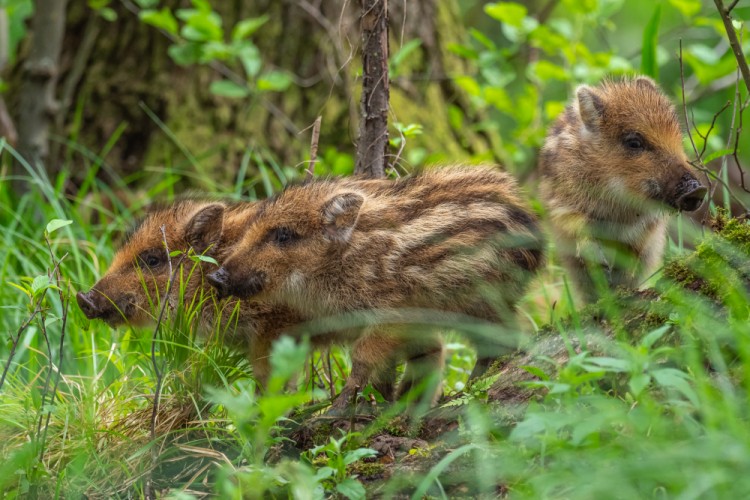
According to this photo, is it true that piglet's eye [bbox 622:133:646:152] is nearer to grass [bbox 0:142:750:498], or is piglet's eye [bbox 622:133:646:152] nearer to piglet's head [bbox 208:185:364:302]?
grass [bbox 0:142:750:498]

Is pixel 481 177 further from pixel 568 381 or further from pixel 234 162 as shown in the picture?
pixel 234 162

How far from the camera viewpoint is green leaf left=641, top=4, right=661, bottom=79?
5.65 meters

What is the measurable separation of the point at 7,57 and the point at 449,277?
5776 mm

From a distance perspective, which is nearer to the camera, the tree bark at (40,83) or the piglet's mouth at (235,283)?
the piglet's mouth at (235,283)

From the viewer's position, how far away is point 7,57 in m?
8.41

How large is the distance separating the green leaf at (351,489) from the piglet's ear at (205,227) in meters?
2.28

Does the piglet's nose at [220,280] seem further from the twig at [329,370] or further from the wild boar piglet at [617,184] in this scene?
the wild boar piglet at [617,184]

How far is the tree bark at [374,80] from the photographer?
504 centimetres

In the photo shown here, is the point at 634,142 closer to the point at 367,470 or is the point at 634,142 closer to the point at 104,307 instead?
the point at 367,470

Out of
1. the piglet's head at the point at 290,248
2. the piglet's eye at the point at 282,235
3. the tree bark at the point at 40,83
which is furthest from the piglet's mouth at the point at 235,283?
the tree bark at the point at 40,83

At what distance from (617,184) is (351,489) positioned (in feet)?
8.36

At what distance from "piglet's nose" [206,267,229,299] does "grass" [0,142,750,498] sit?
28cm

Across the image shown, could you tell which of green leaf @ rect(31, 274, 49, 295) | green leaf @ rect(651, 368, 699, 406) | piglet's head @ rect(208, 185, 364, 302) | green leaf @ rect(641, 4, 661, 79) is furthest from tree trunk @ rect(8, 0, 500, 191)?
green leaf @ rect(651, 368, 699, 406)

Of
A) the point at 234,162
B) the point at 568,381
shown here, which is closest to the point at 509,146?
the point at 234,162
